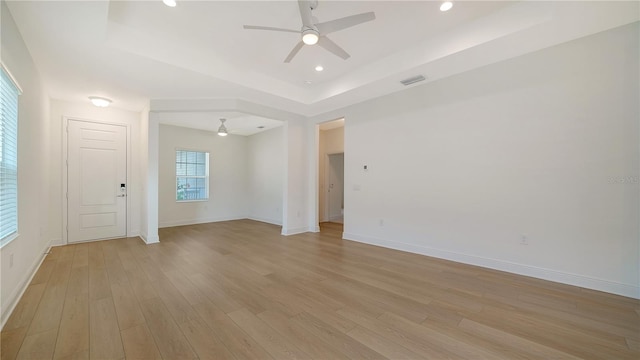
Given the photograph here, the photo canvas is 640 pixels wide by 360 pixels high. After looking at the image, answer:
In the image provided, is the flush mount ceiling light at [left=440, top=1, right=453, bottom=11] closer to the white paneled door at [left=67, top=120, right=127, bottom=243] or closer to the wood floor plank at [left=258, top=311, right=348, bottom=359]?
the wood floor plank at [left=258, top=311, right=348, bottom=359]

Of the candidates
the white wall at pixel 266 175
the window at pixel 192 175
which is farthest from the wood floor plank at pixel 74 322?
the white wall at pixel 266 175

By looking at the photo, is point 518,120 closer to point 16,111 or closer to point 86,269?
point 16,111

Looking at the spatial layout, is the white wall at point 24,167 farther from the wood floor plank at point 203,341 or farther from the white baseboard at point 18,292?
the wood floor plank at point 203,341

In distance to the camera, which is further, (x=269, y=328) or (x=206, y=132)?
(x=206, y=132)

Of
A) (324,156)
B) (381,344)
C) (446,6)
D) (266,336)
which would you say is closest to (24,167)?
(266,336)

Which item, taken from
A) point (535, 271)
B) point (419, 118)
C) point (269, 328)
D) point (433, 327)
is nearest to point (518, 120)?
point (419, 118)

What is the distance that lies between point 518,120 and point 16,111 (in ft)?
18.9

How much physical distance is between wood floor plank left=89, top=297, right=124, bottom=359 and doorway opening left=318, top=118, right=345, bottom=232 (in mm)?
5028

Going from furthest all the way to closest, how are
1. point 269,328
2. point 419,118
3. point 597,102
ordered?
point 419,118, point 597,102, point 269,328

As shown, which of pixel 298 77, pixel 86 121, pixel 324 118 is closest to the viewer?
pixel 298 77

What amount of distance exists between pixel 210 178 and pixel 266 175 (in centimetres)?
168

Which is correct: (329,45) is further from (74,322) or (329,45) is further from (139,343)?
(74,322)

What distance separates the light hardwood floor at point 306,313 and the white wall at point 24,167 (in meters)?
0.20

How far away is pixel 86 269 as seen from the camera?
3330 millimetres
